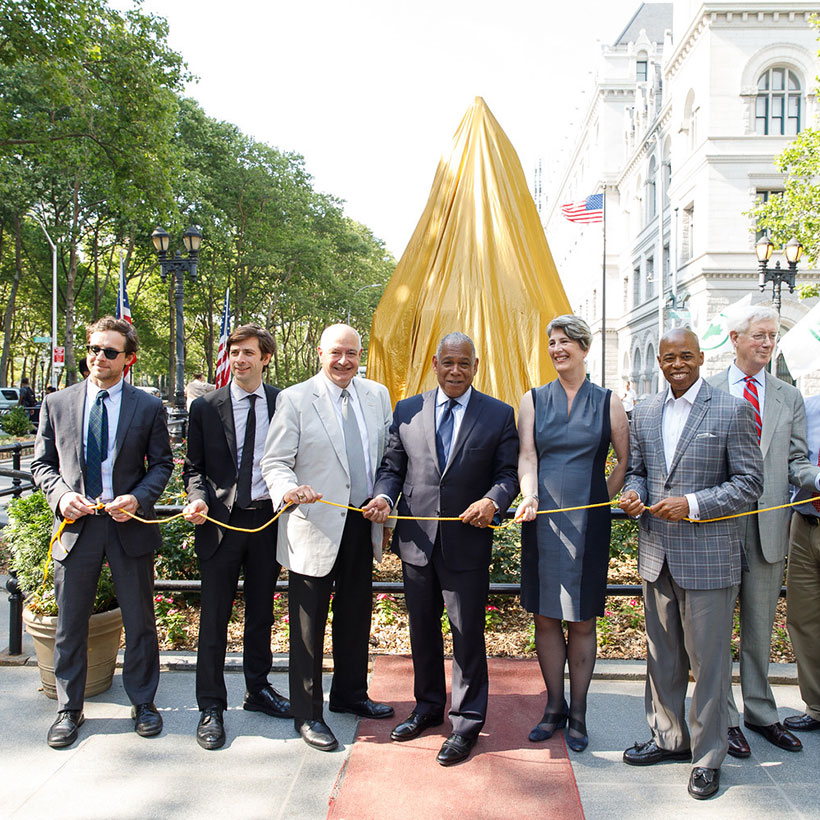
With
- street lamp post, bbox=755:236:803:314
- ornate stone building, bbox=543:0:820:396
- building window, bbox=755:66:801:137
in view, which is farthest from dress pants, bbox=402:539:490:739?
building window, bbox=755:66:801:137

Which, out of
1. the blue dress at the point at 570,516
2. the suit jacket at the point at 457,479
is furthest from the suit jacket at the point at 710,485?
the suit jacket at the point at 457,479

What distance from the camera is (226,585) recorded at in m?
3.97

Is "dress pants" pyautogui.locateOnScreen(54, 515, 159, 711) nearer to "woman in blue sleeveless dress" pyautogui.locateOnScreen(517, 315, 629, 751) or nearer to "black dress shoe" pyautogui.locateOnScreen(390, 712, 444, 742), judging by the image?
"black dress shoe" pyautogui.locateOnScreen(390, 712, 444, 742)

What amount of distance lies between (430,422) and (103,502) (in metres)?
1.82

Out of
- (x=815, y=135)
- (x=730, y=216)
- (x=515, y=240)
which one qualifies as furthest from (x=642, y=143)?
(x=515, y=240)

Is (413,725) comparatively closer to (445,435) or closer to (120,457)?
(445,435)

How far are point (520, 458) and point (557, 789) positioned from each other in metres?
1.57

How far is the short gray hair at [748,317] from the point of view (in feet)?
12.6

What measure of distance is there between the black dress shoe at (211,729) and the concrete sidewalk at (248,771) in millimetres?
45

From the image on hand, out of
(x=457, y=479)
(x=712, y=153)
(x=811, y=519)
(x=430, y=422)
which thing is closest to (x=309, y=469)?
(x=430, y=422)

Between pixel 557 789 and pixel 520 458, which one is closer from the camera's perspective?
pixel 557 789

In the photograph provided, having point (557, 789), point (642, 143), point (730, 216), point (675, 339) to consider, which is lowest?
point (557, 789)

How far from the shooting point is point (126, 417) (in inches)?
157

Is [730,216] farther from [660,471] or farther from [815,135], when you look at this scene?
[660,471]
